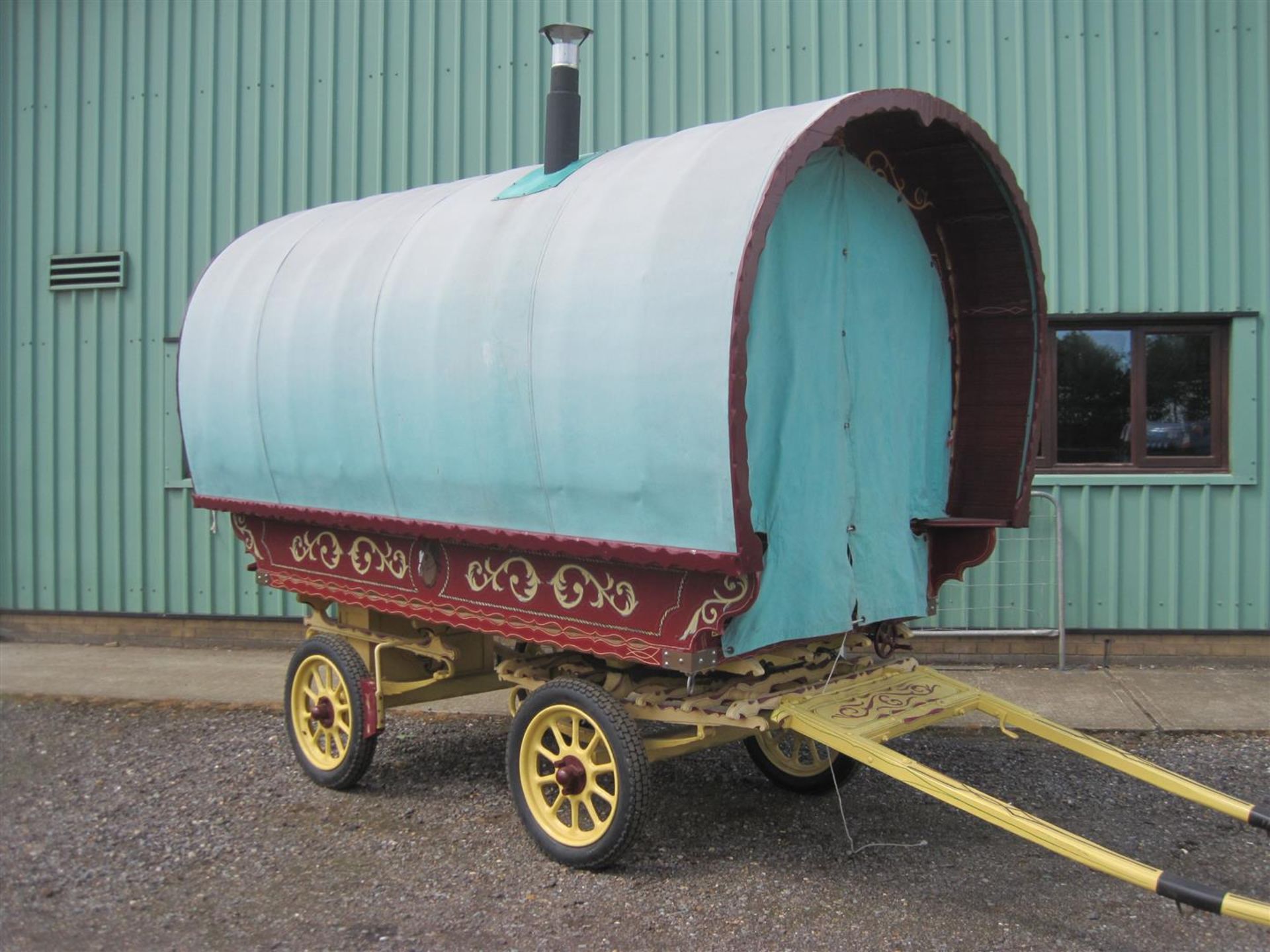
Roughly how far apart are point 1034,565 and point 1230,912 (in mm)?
5305

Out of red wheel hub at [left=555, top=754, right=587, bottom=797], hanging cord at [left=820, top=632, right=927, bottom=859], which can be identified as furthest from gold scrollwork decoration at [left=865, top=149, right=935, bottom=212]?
red wheel hub at [left=555, top=754, right=587, bottom=797]

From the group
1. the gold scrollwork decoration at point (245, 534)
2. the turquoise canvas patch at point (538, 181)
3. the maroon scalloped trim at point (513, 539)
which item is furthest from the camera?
the gold scrollwork decoration at point (245, 534)

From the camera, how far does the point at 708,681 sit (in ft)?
15.1

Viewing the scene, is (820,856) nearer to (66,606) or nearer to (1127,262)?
(1127,262)

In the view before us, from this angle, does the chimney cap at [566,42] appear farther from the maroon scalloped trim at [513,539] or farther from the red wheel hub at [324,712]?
the red wheel hub at [324,712]

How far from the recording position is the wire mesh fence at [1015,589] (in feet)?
26.7

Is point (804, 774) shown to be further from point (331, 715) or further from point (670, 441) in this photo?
point (331, 715)

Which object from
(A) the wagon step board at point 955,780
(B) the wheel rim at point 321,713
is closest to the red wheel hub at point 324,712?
(B) the wheel rim at point 321,713

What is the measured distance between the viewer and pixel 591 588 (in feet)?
15.0

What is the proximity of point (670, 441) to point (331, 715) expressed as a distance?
2.76 meters

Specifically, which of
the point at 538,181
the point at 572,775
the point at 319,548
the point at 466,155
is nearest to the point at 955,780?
the point at 572,775

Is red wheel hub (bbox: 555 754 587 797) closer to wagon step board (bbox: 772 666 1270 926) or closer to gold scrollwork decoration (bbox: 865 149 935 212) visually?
wagon step board (bbox: 772 666 1270 926)

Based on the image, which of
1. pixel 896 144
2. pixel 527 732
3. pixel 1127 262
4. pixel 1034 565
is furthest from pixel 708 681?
pixel 1127 262

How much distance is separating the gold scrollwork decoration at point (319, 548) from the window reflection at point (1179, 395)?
5687 mm
